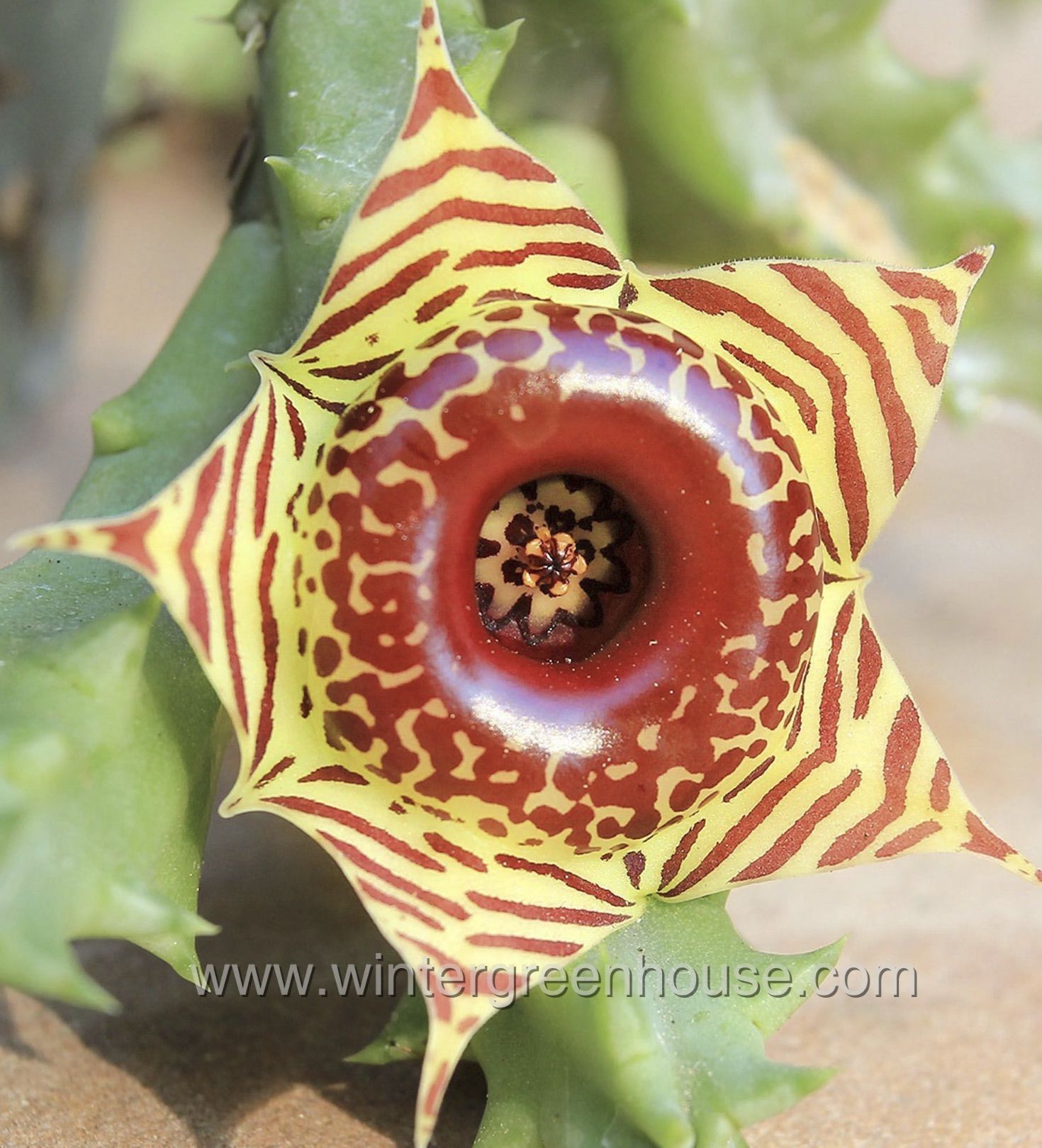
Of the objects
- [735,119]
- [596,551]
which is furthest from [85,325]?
[596,551]

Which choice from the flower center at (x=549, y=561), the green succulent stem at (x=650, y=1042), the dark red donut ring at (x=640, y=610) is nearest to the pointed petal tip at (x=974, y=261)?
the dark red donut ring at (x=640, y=610)

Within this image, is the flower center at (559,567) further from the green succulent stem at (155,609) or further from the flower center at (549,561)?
the green succulent stem at (155,609)

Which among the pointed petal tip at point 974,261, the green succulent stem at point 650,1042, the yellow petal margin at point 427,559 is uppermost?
the pointed petal tip at point 974,261

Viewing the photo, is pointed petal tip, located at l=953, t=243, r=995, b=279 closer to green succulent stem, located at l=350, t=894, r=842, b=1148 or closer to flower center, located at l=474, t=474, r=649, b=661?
flower center, located at l=474, t=474, r=649, b=661

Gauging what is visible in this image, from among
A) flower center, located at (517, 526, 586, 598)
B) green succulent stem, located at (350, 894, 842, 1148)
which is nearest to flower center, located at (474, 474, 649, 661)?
flower center, located at (517, 526, 586, 598)

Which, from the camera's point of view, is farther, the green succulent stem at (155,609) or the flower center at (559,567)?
the flower center at (559,567)

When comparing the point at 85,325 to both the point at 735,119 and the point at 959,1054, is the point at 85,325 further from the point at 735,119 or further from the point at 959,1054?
the point at 959,1054
